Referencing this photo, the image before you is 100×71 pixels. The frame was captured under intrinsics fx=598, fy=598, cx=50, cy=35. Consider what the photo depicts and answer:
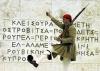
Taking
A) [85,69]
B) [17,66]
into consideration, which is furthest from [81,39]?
[17,66]

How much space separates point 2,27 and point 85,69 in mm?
2303

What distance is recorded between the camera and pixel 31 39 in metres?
14.8

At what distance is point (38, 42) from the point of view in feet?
48.5

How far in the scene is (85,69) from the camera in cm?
1486

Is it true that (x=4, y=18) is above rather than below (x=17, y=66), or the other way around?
above

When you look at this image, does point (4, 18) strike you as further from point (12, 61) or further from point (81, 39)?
point (81, 39)

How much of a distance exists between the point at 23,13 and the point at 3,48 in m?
1.02

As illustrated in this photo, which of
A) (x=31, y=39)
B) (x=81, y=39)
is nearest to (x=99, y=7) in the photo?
(x=81, y=39)

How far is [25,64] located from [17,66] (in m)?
0.20

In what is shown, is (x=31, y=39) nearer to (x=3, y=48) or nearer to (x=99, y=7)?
(x=3, y=48)

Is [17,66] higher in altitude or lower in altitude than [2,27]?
lower

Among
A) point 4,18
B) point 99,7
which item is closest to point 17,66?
point 4,18

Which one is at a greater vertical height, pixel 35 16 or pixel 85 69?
pixel 35 16

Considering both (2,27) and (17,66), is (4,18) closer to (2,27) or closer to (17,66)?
(2,27)
